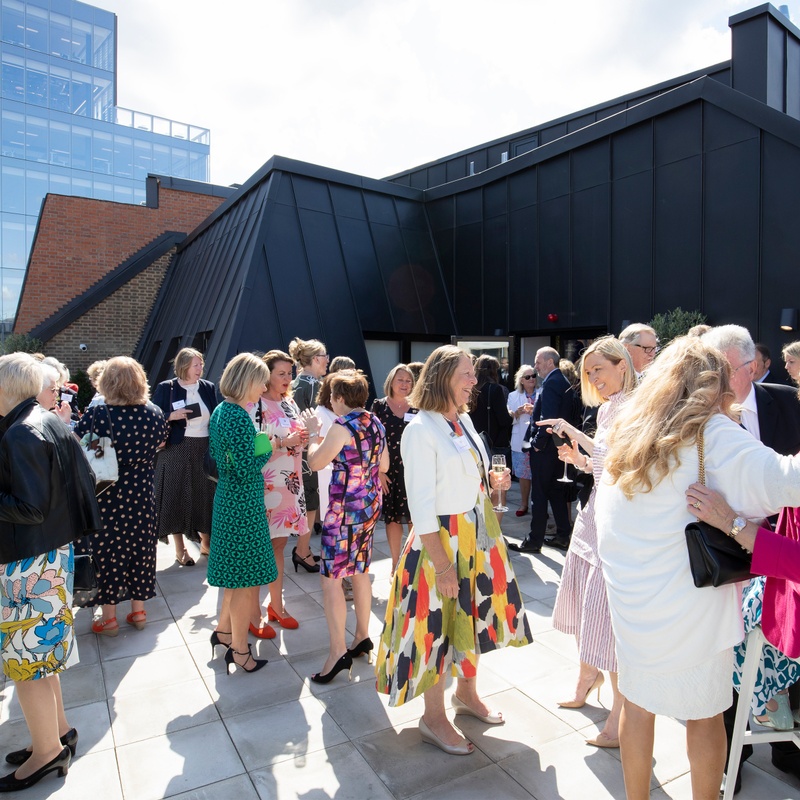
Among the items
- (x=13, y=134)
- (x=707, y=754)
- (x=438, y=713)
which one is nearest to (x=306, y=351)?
(x=438, y=713)

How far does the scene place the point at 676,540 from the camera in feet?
6.07

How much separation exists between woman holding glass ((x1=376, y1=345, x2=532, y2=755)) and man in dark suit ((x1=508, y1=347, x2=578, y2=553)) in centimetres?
287

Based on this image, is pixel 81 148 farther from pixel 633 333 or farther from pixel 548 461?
pixel 633 333

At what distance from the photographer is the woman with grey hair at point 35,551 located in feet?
8.24

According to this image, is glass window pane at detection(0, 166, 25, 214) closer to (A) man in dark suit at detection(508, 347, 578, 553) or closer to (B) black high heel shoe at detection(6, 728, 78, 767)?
(A) man in dark suit at detection(508, 347, 578, 553)

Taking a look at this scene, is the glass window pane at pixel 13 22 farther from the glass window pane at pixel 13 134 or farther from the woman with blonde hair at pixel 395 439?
the woman with blonde hair at pixel 395 439

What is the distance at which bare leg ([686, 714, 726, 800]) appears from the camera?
78.4 inches

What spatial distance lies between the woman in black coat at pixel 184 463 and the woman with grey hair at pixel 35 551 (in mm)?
2851

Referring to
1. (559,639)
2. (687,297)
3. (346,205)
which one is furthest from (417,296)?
(559,639)

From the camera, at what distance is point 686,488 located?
1.82 metres

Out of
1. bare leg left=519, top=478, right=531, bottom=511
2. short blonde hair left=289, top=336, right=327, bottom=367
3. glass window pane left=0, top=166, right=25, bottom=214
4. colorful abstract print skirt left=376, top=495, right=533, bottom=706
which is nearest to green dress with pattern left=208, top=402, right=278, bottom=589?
colorful abstract print skirt left=376, top=495, right=533, bottom=706

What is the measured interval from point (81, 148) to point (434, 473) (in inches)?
1685

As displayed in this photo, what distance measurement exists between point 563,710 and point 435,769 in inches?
33.3

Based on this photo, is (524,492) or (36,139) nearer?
(524,492)
